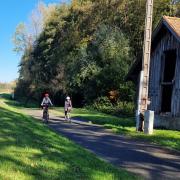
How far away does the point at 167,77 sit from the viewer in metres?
28.3

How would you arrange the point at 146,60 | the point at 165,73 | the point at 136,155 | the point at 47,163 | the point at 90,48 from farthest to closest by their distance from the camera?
the point at 90,48 → the point at 165,73 → the point at 146,60 → the point at 136,155 → the point at 47,163

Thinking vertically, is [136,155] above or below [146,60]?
below

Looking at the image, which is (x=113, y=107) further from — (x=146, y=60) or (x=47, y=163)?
(x=47, y=163)

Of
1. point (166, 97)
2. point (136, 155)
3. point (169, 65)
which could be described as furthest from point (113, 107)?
point (136, 155)

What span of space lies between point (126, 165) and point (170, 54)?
17.0 meters

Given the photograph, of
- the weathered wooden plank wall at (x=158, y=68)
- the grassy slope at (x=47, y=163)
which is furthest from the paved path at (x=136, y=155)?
the weathered wooden plank wall at (x=158, y=68)

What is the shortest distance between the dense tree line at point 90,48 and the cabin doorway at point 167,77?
17306mm

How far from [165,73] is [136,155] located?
1486 centimetres

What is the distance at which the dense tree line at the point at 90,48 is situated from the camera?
49188 millimetres

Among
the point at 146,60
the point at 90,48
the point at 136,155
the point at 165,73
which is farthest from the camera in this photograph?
the point at 90,48

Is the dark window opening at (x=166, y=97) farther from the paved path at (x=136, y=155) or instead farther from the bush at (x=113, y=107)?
the bush at (x=113, y=107)

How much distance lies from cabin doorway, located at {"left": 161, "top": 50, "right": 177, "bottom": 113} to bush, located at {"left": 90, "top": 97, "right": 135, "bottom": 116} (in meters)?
11.8

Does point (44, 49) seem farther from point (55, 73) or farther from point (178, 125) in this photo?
point (178, 125)

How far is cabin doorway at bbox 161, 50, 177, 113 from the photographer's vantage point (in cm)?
2736
